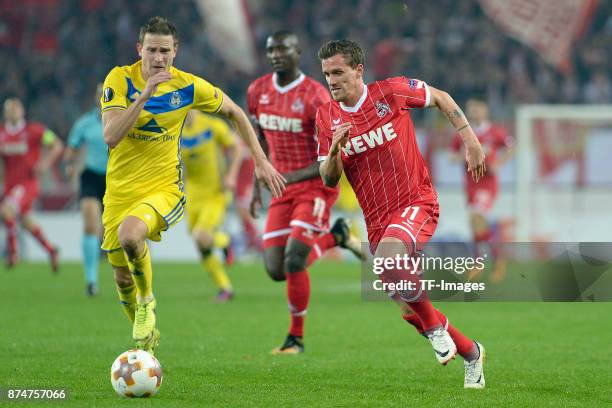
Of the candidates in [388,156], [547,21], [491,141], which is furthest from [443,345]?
[547,21]

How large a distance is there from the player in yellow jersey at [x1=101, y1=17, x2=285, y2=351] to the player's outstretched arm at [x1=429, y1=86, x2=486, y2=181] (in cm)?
116

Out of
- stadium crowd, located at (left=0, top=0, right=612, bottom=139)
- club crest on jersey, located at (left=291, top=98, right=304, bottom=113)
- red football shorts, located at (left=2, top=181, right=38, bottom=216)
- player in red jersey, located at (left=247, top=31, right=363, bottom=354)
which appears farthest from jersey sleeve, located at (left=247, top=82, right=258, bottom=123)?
stadium crowd, located at (left=0, top=0, right=612, bottom=139)

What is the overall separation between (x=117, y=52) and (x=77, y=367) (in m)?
18.8

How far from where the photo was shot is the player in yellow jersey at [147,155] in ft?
22.9

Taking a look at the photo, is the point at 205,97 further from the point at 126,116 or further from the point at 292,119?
the point at 292,119

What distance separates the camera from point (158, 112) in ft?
23.9

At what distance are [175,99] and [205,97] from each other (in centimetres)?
21

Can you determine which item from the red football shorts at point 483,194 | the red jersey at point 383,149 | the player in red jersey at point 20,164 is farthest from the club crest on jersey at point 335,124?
the player in red jersey at point 20,164

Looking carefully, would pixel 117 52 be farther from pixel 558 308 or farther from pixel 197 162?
pixel 558 308

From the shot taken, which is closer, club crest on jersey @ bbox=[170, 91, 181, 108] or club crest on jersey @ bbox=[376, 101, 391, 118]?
club crest on jersey @ bbox=[376, 101, 391, 118]

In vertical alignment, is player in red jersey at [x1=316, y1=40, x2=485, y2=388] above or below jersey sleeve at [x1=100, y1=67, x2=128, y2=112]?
below

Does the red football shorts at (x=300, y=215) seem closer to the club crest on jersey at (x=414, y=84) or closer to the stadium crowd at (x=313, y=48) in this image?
the club crest on jersey at (x=414, y=84)

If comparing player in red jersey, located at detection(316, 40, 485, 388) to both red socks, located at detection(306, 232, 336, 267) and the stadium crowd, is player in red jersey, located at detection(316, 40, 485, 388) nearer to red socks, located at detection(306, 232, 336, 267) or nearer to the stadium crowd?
red socks, located at detection(306, 232, 336, 267)

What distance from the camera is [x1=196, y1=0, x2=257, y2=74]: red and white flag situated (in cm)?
2234
